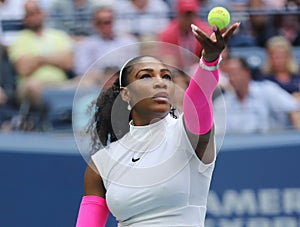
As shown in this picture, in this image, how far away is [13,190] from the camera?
6117 millimetres

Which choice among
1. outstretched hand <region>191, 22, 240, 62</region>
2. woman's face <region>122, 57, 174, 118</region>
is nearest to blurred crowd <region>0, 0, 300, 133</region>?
woman's face <region>122, 57, 174, 118</region>

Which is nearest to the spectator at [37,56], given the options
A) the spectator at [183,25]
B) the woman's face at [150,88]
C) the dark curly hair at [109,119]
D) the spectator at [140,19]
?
the spectator at [140,19]

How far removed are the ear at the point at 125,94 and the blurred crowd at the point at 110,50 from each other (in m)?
2.52

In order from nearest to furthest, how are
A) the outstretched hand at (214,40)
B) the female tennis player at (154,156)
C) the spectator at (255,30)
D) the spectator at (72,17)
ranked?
the outstretched hand at (214,40), the female tennis player at (154,156), the spectator at (72,17), the spectator at (255,30)

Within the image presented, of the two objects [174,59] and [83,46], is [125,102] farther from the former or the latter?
[83,46]

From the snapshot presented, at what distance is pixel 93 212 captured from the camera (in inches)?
132

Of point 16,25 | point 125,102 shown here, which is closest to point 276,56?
point 16,25

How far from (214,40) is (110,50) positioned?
334cm

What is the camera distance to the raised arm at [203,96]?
9.27 ft

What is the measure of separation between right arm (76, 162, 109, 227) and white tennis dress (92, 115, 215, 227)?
0.24 feet

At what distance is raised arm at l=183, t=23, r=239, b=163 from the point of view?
A: 2.82 m

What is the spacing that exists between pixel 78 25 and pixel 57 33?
195mm

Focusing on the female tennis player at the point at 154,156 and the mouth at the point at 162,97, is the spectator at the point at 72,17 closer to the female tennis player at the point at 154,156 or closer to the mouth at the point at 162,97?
the female tennis player at the point at 154,156

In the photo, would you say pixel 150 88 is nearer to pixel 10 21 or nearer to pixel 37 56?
pixel 37 56
